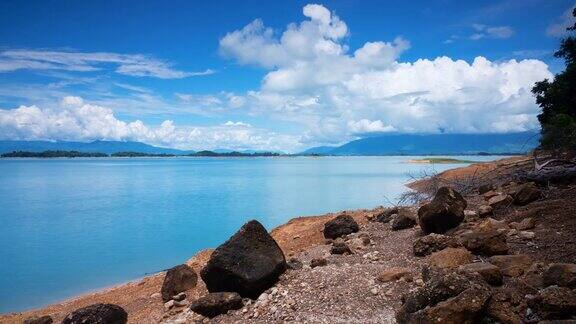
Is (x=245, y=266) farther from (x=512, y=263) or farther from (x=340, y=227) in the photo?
(x=340, y=227)

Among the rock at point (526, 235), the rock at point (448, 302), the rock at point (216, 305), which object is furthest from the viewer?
the rock at point (526, 235)

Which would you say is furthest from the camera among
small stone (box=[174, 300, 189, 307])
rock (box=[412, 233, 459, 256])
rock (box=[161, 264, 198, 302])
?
rock (box=[161, 264, 198, 302])

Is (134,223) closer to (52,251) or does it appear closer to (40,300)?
(52,251)

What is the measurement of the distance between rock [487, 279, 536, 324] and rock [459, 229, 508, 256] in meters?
1.36

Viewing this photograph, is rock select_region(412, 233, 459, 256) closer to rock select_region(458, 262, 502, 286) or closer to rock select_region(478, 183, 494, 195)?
rock select_region(458, 262, 502, 286)

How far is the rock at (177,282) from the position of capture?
1110 cm

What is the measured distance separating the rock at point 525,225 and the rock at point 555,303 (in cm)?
399

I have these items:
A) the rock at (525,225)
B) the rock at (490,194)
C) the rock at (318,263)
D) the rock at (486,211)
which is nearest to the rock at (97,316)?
the rock at (318,263)

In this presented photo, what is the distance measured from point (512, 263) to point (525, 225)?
2.63 m

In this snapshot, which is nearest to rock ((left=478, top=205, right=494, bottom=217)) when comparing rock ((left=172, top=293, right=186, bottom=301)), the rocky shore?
the rocky shore

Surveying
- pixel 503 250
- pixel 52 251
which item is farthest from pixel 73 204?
pixel 503 250

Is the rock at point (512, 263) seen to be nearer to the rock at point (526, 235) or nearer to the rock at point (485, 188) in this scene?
the rock at point (526, 235)

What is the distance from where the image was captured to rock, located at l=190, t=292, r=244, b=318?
8.63 m

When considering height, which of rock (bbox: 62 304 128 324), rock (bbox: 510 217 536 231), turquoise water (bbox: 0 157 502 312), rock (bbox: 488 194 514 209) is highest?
rock (bbox: 488 194 514 209)
